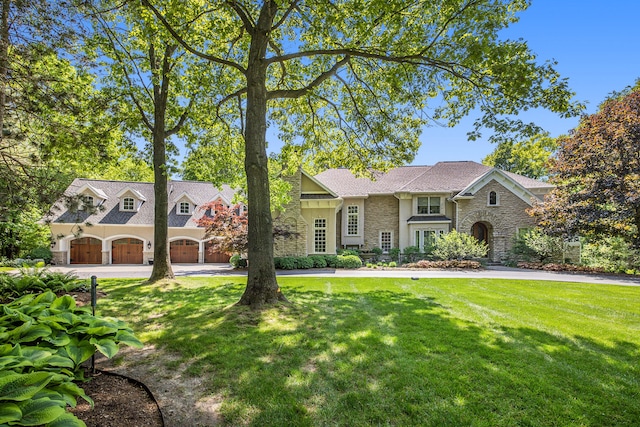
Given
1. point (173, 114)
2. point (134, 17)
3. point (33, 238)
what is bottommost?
point (33, 238)

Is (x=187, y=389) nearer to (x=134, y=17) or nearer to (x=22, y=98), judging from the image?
(x=22, y=98)

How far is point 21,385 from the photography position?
177cm

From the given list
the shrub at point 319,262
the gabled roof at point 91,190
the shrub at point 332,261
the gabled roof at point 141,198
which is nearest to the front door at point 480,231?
the shrub at point 332,261

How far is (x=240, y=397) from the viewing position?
325 centimetres

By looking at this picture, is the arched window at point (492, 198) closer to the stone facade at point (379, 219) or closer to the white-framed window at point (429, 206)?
the white-framed window at point (429, 206)

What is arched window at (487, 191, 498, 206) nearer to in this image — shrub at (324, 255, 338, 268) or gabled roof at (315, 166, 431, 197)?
gabled roof at (315, 166, 431, 197)

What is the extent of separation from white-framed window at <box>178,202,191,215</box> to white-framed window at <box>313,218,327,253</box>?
37.9ft

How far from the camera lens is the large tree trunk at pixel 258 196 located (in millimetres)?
6883

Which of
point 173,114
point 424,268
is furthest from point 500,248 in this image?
point 173,114

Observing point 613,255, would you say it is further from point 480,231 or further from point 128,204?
point 128,204

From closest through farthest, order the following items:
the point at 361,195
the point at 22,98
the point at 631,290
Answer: the point at 22,98, the point at 631,290, the point at 361,195

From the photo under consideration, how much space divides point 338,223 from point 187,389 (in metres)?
21.7

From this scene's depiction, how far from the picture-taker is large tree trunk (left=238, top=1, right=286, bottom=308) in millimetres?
6883

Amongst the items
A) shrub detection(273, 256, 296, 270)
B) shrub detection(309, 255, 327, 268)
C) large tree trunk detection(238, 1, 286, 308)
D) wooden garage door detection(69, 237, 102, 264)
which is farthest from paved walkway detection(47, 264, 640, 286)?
large tree trunk detection(238, 1, 286, 308)
